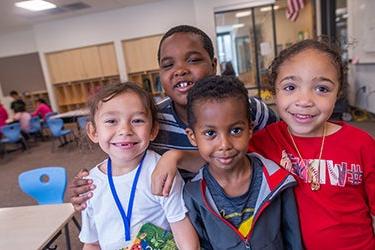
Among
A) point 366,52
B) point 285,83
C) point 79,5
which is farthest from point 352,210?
point 79,5

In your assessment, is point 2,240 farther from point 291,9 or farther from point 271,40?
point 271,40

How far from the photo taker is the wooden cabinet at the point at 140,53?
339 inches

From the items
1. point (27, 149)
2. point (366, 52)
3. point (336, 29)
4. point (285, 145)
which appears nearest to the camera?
point (285, 145)

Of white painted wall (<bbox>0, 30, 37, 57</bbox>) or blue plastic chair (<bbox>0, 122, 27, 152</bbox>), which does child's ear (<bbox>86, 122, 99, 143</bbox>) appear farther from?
white painted wall (<bbox>0, 30, 37, 57</bbox>)

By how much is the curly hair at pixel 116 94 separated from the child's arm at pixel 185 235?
38cm

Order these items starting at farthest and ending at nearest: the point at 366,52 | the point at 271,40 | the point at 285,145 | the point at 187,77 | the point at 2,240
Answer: the point at 271,40
the point at 366,52
the point at 2,240
the point at 187,77
the point at 285,145

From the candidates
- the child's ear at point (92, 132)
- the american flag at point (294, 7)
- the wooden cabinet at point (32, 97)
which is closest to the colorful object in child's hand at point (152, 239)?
the child's ear at point (92, 132)

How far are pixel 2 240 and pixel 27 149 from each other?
20.3ft

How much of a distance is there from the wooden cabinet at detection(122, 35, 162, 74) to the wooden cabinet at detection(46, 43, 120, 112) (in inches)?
16.9

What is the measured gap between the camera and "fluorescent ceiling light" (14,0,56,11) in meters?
6.51

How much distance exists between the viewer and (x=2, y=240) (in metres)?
1.46

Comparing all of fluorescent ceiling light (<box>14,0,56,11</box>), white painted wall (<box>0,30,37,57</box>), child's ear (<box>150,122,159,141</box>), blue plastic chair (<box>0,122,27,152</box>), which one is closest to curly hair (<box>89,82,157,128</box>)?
child's ear (<box>150,122,159,141</box>)

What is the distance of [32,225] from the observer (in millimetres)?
1581

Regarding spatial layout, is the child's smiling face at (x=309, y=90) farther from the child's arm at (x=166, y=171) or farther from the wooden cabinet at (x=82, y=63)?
the wooden cabinet at (x=82, y=63)
